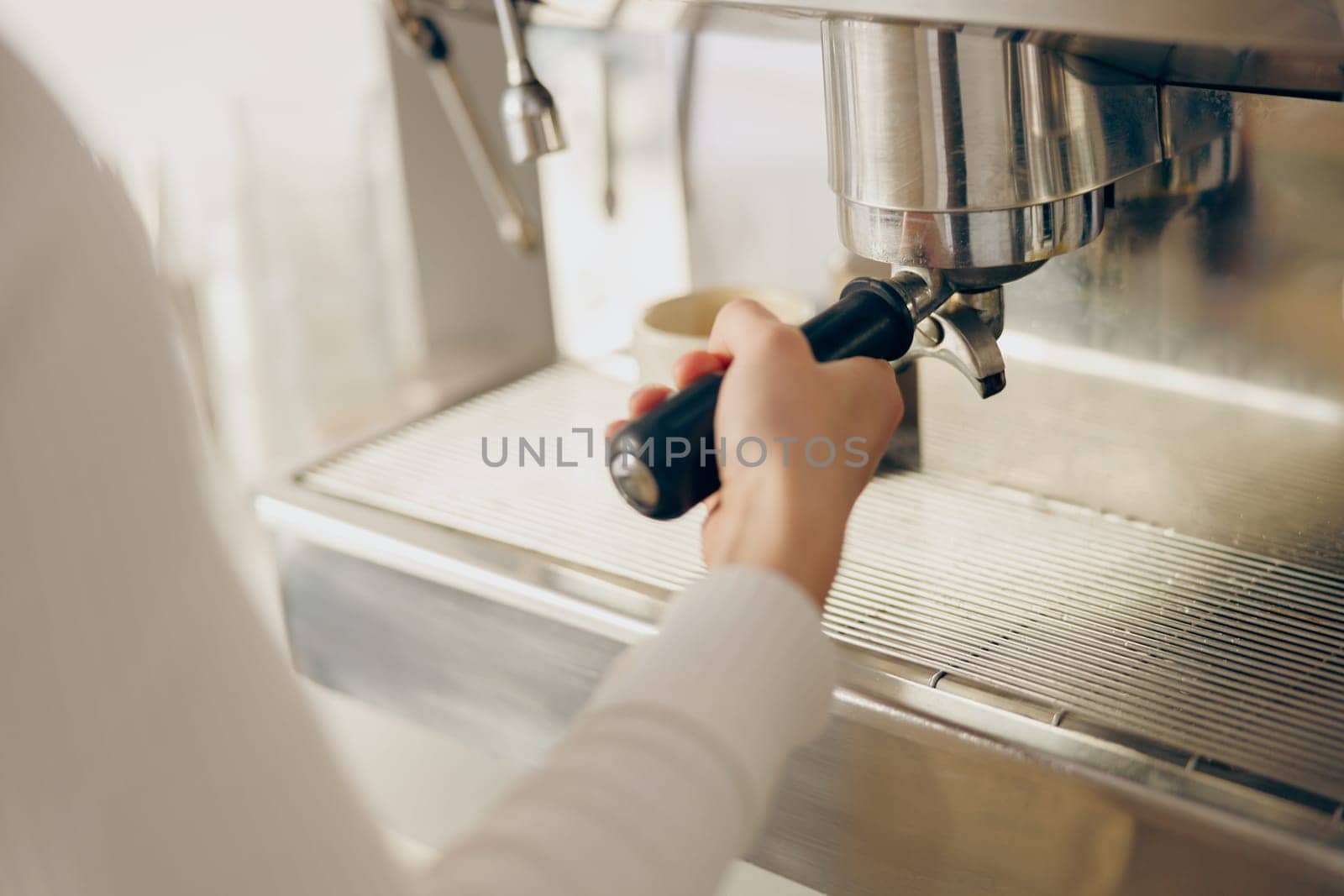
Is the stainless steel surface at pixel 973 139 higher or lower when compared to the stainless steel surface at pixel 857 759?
higher

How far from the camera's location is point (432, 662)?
26.2 inches

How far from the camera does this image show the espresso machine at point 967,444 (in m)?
0.46

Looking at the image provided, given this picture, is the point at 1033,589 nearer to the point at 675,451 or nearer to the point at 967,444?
the point at 967,444

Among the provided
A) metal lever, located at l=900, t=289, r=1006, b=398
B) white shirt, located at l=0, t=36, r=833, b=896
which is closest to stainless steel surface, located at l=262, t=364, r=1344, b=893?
metal lever, located at l=900, t=289, r=1006, b=398

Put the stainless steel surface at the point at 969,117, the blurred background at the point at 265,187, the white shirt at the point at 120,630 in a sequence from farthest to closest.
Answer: the blurred background at the point at 265,187 < the stainless steel surface at the point at 969,117 < the white shirt at the point at 120,630

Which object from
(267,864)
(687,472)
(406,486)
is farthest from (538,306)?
(267,864)

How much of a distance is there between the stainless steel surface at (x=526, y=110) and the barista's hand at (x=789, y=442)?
23cm

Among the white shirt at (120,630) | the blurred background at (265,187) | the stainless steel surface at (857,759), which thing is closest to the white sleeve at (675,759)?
the white shirt at (120,630)

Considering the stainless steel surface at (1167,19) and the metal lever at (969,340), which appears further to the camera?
the metal lever at (969,340)

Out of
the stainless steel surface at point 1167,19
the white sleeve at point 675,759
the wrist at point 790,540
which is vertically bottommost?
the white sleeve at point 675,759

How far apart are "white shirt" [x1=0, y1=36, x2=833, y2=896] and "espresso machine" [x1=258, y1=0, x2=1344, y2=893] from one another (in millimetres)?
156

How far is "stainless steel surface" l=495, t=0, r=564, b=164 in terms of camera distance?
626 millimetres

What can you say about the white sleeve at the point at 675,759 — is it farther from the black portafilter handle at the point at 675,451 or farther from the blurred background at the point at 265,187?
the blurred background at the point at 265,187

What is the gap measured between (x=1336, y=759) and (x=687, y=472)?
0.24 meters
